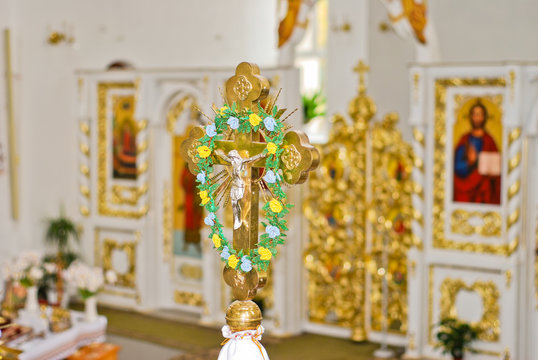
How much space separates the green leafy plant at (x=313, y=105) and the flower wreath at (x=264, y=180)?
10542mm

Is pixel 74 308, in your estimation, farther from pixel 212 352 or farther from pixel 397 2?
pixel 397 2

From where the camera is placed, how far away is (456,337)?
9.02 m

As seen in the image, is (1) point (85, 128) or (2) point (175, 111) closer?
(2) point (175, 111)

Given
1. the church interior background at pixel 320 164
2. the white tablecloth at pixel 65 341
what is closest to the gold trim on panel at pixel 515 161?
the church interior background at pixel 320 164

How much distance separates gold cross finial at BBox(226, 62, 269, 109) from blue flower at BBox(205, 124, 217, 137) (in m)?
0.18

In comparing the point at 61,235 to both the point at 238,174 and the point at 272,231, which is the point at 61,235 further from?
the point at 272,231

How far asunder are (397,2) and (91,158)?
5063mm

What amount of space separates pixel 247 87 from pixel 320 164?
695 centimetres

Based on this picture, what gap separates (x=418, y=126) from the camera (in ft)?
30.8

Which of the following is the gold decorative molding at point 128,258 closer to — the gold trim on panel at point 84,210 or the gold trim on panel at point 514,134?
the gold trim on panel at point 84,210

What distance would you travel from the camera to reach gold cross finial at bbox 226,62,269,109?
12.0 feet

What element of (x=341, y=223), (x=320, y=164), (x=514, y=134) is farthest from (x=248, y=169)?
(x=320, y=164)

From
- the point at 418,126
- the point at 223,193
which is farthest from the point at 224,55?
the point at 223,193

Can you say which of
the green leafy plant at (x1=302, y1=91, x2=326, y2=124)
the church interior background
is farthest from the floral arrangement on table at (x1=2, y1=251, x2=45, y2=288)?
the green leafy plant at (x1=302, y1=91, x2=326, y2=124)
